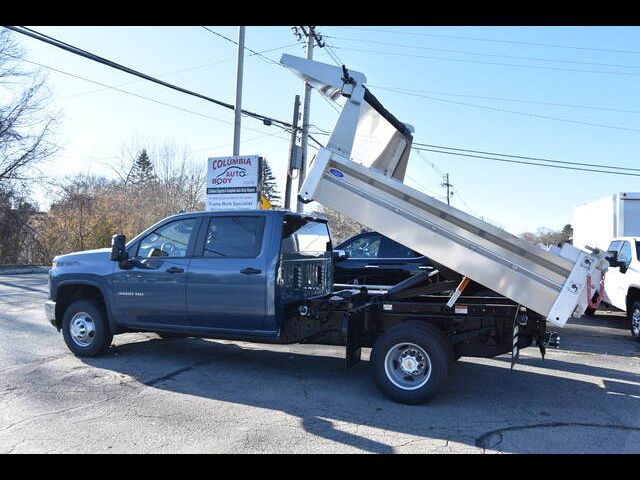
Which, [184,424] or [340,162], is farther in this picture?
[340,162]

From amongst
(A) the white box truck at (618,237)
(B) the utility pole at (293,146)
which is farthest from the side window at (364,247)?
(B) the utility pole at (293,146)

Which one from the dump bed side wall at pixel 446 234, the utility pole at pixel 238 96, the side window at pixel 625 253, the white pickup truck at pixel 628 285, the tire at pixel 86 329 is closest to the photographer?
the dump bed side wall at pixel 446 234

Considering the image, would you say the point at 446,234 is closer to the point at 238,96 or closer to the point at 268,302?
the point at 268,302

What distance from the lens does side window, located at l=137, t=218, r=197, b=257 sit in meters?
6.64

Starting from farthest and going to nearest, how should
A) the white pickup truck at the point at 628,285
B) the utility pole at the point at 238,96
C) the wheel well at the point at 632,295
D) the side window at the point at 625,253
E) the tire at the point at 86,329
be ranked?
the utility pole at the point at 238,96 < the side window at the point at 625,253 < the wheel well at the point at 632,295 < the white pickup truck at the point at 628,285 < the tire at the point at 86,329

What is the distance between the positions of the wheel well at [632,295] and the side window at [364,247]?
4.86 m

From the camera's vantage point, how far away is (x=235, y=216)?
6.45 metres

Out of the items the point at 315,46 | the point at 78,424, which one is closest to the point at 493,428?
the point at 78,424

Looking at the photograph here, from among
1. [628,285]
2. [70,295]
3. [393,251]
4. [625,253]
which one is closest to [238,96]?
[393,251]

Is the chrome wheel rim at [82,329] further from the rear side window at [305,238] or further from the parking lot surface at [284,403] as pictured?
the rear side window at [305,238]

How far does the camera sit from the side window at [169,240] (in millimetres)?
6645

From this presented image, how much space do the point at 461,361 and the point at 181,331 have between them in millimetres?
3891
